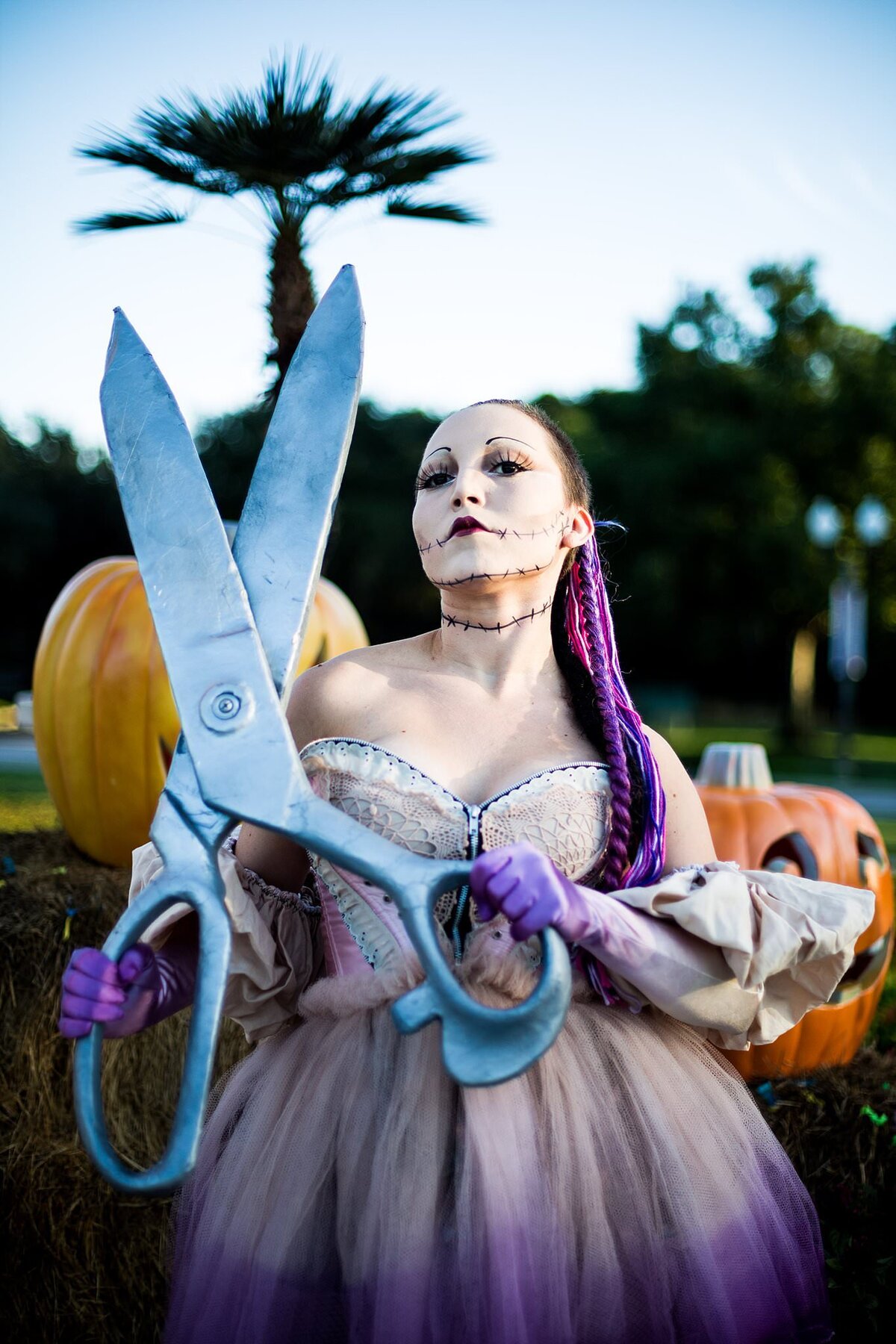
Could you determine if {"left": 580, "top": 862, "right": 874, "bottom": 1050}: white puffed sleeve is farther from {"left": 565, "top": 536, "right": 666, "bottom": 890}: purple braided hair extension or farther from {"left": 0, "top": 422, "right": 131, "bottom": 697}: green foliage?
{"left": 0, "top": 422, "right": 131, "bottom": 697}: green foliage

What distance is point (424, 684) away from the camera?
1.89m

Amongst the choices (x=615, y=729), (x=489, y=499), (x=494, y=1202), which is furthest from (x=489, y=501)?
(x=494, y=1202)

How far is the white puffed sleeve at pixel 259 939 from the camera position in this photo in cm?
163

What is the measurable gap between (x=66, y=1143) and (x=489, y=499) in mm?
2095

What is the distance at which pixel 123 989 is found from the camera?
142 cm

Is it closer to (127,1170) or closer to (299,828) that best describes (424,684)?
(299,828)

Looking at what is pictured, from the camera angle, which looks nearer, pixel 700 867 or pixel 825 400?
pixel 700 867

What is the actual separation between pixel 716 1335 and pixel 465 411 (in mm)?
1522

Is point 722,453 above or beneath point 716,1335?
above

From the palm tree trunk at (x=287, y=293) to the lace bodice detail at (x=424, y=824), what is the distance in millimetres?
3780

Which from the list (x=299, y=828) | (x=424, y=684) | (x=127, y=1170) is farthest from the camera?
(x=424, y=684)

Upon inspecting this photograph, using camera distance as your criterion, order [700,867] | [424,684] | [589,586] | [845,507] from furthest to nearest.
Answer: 1. [845,507]
2. [589,586]
3. [424,684]
4. [700,867]

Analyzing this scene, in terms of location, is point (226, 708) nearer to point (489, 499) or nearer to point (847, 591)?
point (489, 499)

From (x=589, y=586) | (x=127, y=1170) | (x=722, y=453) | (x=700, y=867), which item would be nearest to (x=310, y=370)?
(x=589, y=586)
